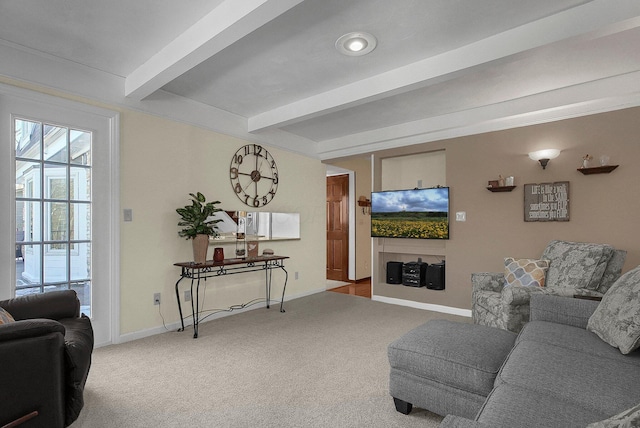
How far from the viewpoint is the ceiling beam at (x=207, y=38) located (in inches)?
76.9

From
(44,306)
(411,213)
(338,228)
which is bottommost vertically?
(44,306)

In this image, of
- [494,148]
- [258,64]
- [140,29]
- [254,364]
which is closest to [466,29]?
[258,64]

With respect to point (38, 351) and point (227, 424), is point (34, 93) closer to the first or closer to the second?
point (38, 351)

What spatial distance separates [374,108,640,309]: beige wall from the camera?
130 inches

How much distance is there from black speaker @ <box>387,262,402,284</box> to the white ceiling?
1947mm

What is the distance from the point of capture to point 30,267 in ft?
9.08

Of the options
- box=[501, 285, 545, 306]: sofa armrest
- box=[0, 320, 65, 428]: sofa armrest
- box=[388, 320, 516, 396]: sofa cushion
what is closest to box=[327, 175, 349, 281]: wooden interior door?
box=[501, 285, 545, 306]: sofa armrest

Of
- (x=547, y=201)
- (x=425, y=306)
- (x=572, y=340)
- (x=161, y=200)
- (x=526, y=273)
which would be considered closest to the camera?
(x=572, y=340)

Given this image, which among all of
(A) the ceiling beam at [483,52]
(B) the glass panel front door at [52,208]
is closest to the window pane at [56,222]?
(B) the glass panel front door at [52,208]

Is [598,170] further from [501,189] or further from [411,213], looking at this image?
[411,213]

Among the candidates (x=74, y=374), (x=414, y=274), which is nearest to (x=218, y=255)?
(x=74, y=374)

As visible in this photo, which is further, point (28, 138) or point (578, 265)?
point (578, 265)

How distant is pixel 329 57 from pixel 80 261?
2814mm

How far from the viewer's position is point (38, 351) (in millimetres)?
1554
